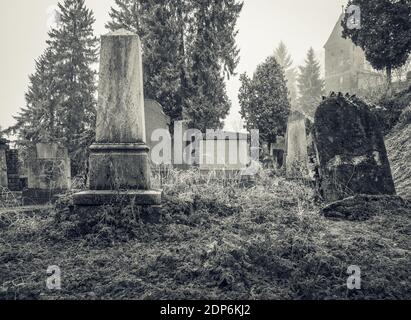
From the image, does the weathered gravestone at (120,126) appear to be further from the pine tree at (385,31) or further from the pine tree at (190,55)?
the pine tree at (385,31)

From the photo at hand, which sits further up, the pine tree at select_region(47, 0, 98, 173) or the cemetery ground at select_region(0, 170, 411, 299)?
the pine tree at select_region(47, 0, 98, 173)

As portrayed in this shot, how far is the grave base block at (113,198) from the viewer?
4441 millimetres

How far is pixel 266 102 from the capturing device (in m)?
18.3

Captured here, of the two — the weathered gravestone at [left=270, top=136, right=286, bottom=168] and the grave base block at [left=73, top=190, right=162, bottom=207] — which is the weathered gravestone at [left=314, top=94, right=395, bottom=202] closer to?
the grave base block at [left=73, top=190, right=162, bottom=207]

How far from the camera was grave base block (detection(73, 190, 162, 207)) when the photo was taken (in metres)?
4.44

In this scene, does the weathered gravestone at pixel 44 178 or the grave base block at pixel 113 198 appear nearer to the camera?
the grave base block at pixel 113 198

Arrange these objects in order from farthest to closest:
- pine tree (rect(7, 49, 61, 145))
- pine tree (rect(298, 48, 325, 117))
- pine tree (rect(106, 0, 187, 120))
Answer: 1. pine tree (rect(298, 48, 325, 117))
2. pine tree (rect(7, 49, 61, 145))
3. pine tree (rect(106, 0, 187, 120))

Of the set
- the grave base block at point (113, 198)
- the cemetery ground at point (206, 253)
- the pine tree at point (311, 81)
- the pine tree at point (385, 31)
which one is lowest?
the cemetery ground at point (206, 253)

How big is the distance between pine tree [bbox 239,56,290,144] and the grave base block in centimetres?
1422

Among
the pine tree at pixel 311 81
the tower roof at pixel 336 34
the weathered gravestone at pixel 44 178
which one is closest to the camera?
the weathered gravestone at pixel 44 178

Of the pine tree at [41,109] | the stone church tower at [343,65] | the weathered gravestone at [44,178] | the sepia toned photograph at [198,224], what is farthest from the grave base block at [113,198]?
the stone church tower at [343,65]

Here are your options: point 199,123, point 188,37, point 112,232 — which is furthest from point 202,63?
point 112,232

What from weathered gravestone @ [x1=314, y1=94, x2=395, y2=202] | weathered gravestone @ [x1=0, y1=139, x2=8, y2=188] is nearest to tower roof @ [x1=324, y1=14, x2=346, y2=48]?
weathered gravestone @ [x1=314, y1=94, x2=395, y2=202]

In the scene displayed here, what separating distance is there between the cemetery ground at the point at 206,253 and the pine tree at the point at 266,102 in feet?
43.4
